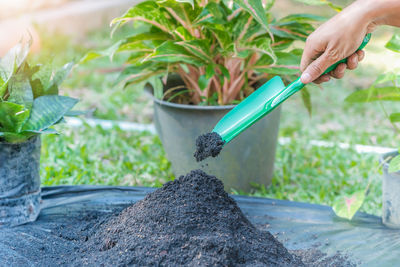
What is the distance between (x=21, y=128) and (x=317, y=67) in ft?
3.44

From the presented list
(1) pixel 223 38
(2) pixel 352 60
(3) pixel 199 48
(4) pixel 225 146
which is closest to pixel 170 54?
(3) pixel 199 48

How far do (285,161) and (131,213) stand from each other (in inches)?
49.8

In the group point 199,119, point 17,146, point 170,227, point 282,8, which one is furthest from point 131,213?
point 282,8

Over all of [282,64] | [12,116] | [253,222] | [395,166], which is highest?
[282,64]

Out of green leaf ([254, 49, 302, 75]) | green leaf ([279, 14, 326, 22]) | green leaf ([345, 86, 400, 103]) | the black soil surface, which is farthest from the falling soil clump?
green leaf ([279, 14, 326, 22])

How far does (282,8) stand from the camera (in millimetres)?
6570

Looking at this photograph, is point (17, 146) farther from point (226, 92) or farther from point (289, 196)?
point (289, 196)

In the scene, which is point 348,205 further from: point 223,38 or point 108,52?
point 108,52

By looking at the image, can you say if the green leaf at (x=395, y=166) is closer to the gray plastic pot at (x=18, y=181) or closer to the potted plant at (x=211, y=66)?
the potted plant at (x=211, y=66)

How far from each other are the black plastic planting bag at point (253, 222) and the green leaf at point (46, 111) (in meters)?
0.37

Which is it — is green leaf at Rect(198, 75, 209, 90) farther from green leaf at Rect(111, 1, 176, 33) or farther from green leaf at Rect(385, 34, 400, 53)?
green leaf at Rect(385, 34, 400, 53)

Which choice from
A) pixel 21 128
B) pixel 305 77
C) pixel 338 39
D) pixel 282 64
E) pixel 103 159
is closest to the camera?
pixel 338 39

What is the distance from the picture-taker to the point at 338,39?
1338 mm

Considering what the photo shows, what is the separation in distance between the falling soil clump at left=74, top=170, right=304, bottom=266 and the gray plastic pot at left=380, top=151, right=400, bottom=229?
0.50 m
